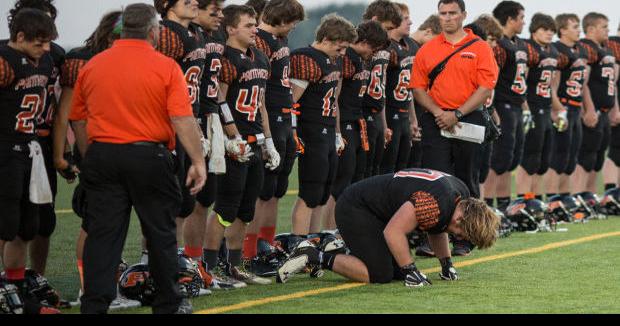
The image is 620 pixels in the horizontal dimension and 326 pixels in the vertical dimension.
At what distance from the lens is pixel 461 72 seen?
30.2 ft

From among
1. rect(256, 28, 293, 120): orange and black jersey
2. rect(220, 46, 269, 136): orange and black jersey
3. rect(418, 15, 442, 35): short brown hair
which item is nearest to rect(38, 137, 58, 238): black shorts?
rect(220, 46, 269, 136): orange and black jersey

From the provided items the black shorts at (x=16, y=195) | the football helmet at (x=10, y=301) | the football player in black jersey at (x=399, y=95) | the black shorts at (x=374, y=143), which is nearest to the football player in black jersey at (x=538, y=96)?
the football player in black jersey at (x=399, y=95)

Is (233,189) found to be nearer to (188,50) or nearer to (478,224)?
(188,50)

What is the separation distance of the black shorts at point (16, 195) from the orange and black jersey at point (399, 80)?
443 centimetres

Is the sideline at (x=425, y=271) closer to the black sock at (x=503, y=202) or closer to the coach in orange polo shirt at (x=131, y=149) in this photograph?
the coach in orange polo shirt at (x=131, y=149)

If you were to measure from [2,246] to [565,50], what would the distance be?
294 inches

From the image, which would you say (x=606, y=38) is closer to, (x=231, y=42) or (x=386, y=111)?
(x=386, y=111)

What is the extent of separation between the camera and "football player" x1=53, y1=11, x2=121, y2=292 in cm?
698

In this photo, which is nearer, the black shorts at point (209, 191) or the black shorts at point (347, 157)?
the black shorts at point (209, 191)

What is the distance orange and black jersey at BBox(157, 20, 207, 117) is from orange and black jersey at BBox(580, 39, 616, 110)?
6.82 m

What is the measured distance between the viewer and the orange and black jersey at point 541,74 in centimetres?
1216

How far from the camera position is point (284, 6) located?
353 inches

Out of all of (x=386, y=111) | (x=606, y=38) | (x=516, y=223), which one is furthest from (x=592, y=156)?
(x=386, y=111)

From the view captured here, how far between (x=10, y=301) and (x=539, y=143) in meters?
7.06
